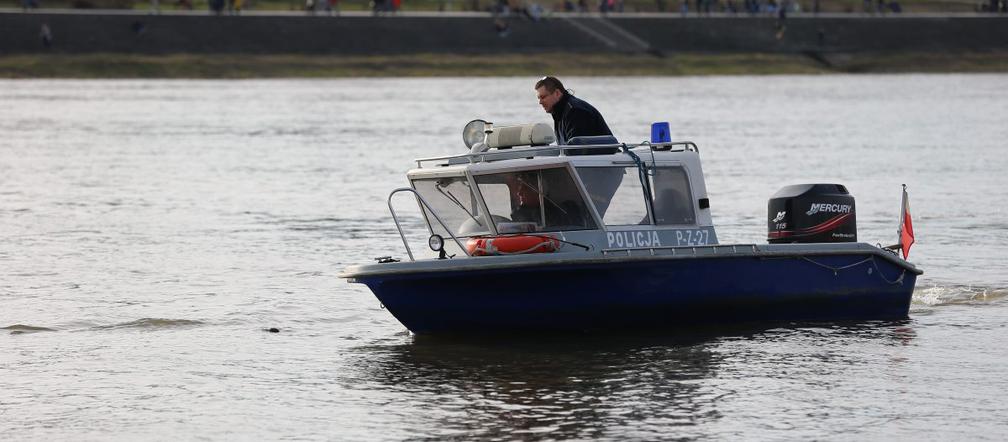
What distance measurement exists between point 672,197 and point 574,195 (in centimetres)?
118

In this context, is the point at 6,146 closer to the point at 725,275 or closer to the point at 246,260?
the point at 246,260


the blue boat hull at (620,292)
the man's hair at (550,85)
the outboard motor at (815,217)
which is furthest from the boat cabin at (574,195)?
the outboard motor at (815,217)

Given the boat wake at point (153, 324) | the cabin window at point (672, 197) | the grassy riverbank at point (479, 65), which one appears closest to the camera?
the cabin window at point (672, 197)

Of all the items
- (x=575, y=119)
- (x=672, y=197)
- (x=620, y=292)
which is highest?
(x=575, y=119)

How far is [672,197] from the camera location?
15.9 m

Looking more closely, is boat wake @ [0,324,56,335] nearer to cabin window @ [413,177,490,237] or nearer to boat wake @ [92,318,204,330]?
boat wake @ [92,318,204,330]

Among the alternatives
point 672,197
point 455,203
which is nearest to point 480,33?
point 672,197

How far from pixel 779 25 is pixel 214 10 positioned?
29440 mm

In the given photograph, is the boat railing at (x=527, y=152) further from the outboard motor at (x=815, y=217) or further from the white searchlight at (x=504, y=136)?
the outboard motor at (x=815, y=217)

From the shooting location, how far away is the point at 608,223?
607 inches

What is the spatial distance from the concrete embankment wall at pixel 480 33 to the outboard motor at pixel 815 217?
59.3 metres

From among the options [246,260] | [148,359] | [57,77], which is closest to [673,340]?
[148,359]

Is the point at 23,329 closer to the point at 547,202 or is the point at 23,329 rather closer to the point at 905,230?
the point at 547,202

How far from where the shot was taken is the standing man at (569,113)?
1544 cm
